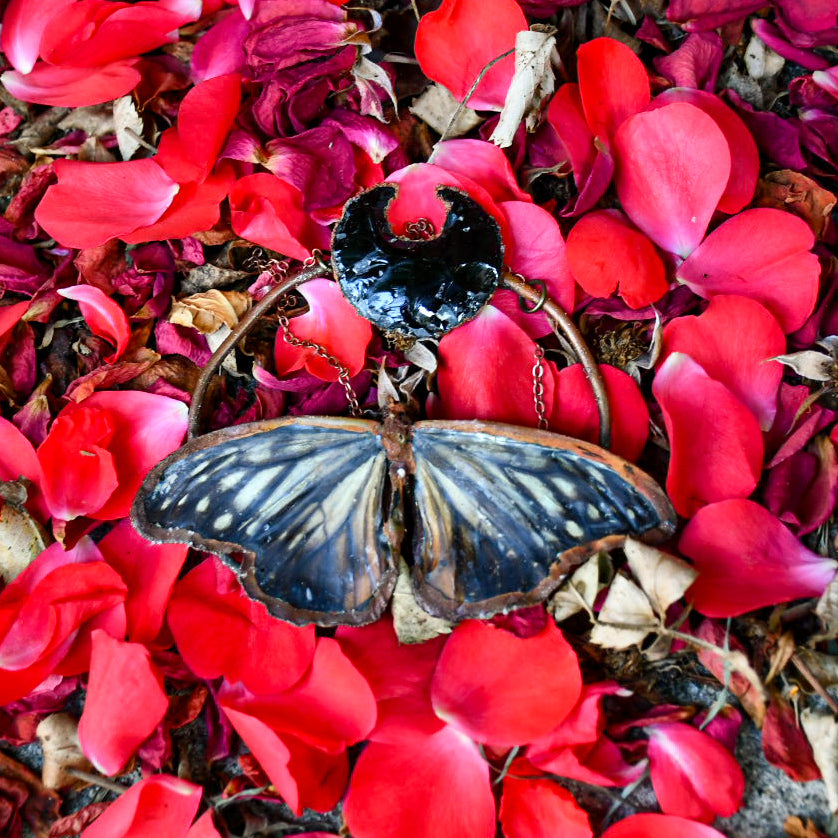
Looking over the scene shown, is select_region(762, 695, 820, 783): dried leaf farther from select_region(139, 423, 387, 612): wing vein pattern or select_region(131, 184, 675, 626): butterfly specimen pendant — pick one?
select_region(139, 423, 387, 612): wing vein pattern

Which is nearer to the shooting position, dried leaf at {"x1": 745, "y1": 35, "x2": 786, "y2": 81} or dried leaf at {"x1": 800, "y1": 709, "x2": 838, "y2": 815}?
dried leaf at {"x1": 800, "y1": 709, "x2": 838, "y2": 815}

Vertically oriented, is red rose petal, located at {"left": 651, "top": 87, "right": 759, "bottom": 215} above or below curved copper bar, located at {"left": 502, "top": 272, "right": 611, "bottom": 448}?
above

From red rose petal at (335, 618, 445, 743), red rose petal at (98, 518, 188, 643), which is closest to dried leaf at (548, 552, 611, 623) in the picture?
red rose petal at (335, 618, 445, 743)

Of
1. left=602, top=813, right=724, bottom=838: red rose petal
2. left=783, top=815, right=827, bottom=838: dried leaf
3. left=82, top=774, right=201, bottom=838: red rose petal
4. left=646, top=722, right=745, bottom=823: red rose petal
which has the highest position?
left=646, top=722, right=745, bottom=823: red rose petal

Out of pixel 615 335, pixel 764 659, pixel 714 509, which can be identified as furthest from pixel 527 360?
pixel 764 659

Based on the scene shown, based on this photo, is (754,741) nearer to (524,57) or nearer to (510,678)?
(510,678)

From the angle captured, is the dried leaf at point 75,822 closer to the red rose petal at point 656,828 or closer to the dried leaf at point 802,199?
the red rose petal at point 656,828
